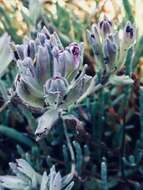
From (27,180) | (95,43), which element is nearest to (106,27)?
(95,43)

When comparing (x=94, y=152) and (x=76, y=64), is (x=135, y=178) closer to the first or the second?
(x=94, y=152)

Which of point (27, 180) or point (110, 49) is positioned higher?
point (110, 49)

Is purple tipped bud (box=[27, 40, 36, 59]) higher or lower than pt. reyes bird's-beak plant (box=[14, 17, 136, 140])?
higher

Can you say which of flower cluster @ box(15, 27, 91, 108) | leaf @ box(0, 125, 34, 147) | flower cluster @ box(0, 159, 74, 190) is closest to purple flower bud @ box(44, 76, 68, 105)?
flower cluster @ box(15, 27, 91, 108)

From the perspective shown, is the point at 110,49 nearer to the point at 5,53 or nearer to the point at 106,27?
the point at 106,27

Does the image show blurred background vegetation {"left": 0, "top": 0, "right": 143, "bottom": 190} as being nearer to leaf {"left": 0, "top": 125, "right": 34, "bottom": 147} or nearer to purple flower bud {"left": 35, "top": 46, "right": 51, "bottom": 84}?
leaf {"left": 0, "top": 125, "right": 34, "bottom": 147}

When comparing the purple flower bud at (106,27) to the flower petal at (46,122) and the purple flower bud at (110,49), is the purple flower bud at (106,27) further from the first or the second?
the flower petal at (46,122)
